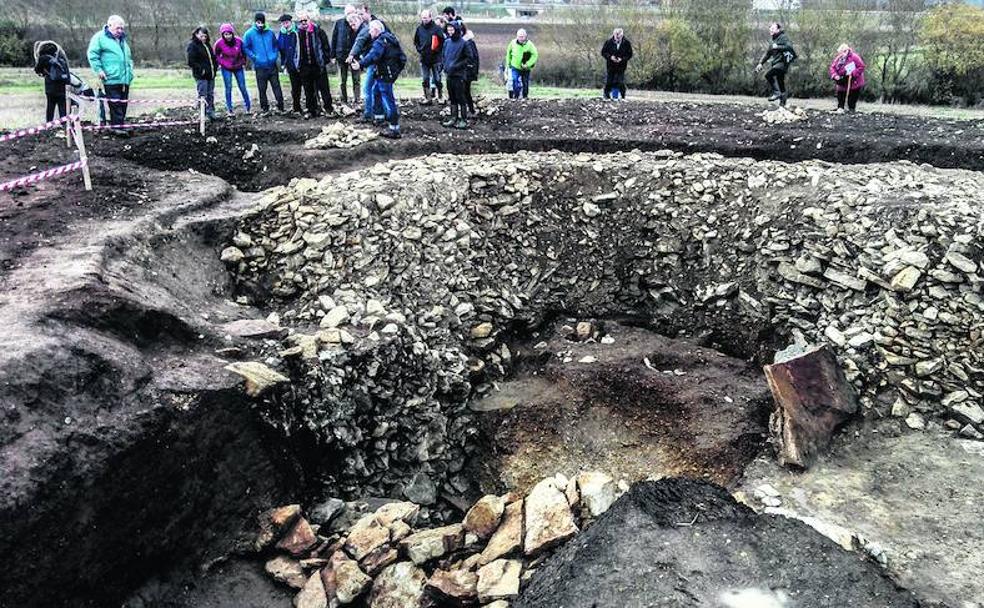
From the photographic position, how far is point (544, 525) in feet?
19.2

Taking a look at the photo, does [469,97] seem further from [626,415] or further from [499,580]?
[499,580]

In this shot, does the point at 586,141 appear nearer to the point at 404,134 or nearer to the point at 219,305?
the point at 404,134

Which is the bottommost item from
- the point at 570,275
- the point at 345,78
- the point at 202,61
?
the point at 570,275

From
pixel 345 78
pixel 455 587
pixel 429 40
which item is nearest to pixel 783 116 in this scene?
pixel 429 40

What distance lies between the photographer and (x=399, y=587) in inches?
226

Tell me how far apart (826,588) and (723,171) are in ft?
21.1

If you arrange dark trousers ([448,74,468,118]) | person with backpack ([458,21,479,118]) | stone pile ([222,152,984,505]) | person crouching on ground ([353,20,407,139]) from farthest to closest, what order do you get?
1. person with backpack ([458,21,479,118])
2. dark trousers ([448,74,468,118])
3. person crouching on ground ([353,20,407,139])
4. stone pile ([222,152,984,505])

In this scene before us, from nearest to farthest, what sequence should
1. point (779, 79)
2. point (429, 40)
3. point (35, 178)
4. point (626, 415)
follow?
point (626, 415) < point (35, 178) < point (429, 40) < point (779, 79)

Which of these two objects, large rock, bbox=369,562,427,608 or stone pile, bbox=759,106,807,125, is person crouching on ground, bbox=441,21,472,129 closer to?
stone pile, bbox=759,106,807,125

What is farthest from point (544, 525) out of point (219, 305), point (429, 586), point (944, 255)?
point (944, 255)

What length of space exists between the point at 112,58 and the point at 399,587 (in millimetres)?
9927

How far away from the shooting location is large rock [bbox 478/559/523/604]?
5371mm

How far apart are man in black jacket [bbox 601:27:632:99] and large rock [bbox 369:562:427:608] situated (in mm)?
12754

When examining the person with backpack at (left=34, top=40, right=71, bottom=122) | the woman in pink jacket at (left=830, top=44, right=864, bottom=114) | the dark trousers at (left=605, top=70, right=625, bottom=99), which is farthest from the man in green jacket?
the woman in pink jacket at (left=830, top=44, right=864, bottom=114)
